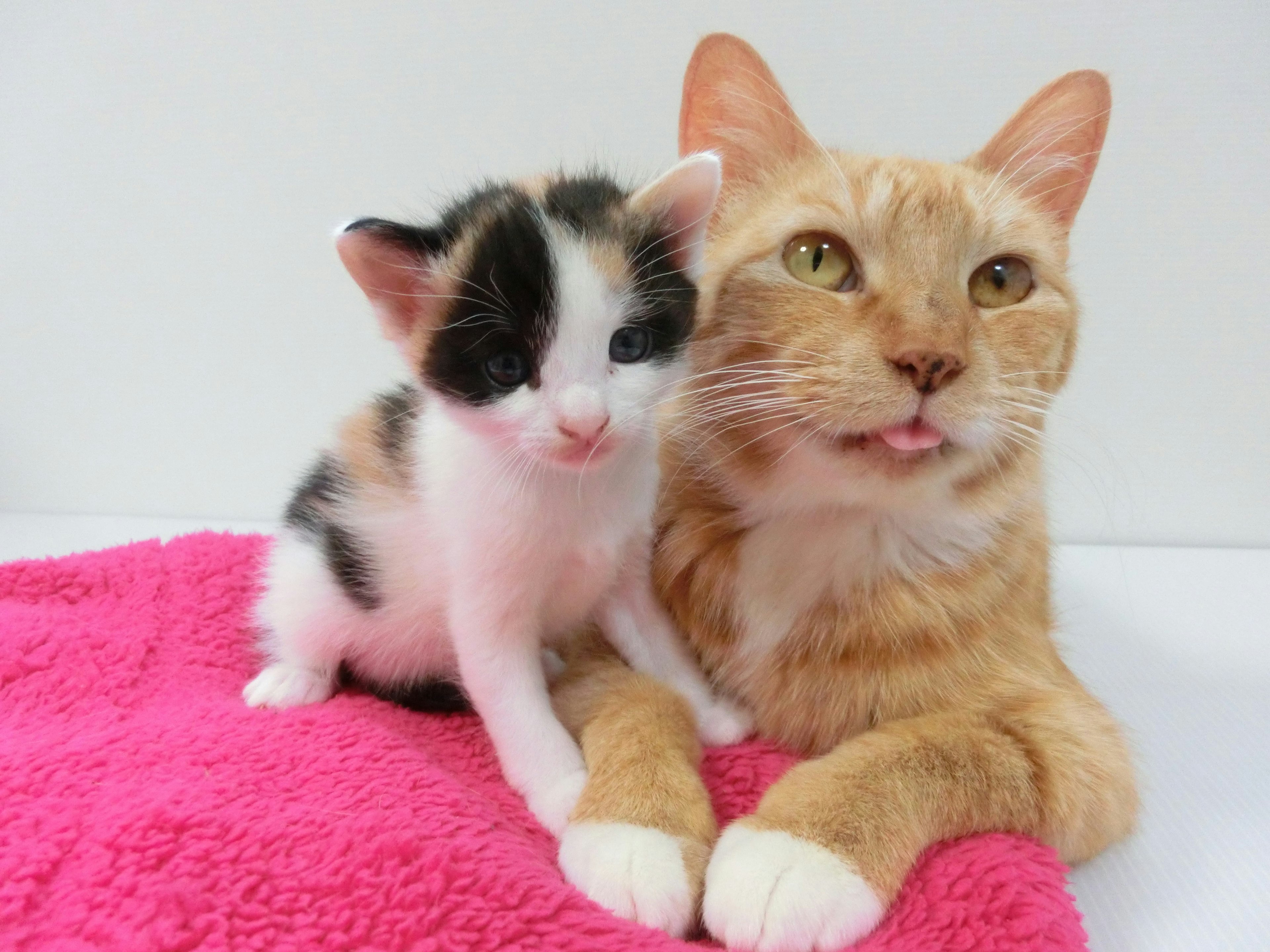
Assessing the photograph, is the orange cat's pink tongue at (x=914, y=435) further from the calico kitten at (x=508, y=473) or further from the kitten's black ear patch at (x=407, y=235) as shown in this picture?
the kitten's black ear patch at (x=407, y=235)

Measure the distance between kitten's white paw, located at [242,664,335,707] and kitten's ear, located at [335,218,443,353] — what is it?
1.47ft

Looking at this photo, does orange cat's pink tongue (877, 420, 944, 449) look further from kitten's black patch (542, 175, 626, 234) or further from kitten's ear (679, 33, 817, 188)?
kitten's ear (679, 33, 817, 188)

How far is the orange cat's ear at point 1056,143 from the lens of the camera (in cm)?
95

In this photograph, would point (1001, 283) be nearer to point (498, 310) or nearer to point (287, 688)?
point (498, 310)

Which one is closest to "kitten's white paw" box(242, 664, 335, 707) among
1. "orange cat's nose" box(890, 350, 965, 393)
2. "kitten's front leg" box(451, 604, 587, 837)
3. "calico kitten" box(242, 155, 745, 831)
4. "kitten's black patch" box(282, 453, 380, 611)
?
"calico kitten" box(242, 155, 745, 831)

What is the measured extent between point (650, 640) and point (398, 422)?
1.29ft

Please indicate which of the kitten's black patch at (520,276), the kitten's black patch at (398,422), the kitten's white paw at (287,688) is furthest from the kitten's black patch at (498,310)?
the kitten's white paw at (287,688)

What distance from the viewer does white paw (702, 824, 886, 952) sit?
2.05 feet

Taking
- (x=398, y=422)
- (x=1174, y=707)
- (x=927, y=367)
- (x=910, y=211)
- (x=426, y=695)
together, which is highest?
(x=910, y=211)

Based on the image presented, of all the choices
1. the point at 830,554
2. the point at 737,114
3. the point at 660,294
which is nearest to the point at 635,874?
the point at 830,554

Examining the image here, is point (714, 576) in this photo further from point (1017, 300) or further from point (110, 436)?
point (110, 436)

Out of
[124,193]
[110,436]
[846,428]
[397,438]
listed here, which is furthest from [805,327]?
[110,436]

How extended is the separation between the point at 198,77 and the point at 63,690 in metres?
1.20

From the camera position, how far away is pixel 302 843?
0.68 meters
